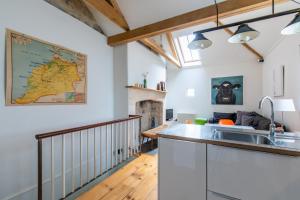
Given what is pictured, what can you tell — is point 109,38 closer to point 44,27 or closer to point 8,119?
point 44,27

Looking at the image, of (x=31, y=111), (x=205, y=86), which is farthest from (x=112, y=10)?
(x=205, y=86)

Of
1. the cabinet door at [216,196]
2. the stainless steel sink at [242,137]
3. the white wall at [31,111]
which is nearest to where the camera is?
the cabinet door at [216,196]

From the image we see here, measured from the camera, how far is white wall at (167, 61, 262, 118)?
5484mm

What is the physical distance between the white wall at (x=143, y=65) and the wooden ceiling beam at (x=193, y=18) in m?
0.44

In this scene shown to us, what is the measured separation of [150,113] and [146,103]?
0.45 m

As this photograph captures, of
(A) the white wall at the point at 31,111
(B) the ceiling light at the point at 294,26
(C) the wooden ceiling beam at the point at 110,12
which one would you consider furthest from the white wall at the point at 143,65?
(B) the ceiling light at the point at 294,26

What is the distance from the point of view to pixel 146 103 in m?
5.02

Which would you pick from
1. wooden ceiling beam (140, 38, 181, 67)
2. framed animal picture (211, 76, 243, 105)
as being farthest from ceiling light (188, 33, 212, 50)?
framed animal picture (211, 76, 243, 105)

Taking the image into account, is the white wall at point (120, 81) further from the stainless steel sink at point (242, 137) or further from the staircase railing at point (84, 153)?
the stainless steel sink at point (242, 137)

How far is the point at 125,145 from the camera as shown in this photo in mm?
3209

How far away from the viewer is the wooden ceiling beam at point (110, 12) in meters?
2.65

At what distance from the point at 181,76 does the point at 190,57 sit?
0.88 metres

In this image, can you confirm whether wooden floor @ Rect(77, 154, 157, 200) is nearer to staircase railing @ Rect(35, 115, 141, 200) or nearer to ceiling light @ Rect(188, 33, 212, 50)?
staircase railing @ Rect(35, 115, 141, 200)

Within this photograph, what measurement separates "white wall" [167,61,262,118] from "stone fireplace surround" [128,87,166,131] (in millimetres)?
1489
